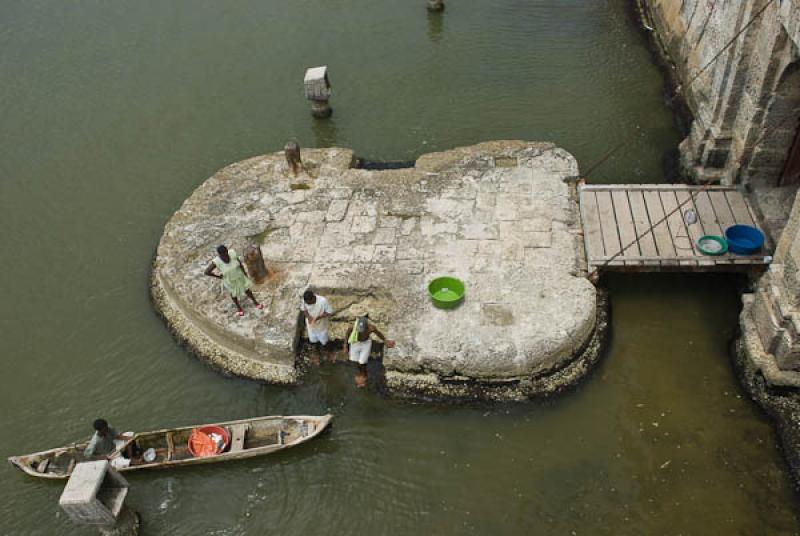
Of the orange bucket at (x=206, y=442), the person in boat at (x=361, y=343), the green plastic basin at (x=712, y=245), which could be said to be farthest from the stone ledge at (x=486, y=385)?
the green plastic basin at (x=712, y=245)

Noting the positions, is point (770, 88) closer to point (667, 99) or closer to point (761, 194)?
point (761, 194)

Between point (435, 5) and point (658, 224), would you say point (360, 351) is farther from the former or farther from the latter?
point (435, 5)

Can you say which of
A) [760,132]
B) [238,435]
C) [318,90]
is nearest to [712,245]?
[760,132]

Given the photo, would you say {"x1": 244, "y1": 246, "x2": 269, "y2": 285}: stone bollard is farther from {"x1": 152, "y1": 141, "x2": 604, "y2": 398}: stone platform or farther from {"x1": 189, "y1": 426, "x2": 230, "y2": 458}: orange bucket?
{"x1": 189, "y1": 426, "x2": 230, "y2": 458}: orange bucket

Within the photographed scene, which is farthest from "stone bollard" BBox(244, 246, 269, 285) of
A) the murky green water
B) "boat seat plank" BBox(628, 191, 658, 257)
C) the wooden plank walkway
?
"boat seat plank" BBox(628, 191, 658, 257)

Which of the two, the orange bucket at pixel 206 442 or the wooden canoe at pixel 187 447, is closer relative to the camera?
the wooden canoe at pixel 187 447

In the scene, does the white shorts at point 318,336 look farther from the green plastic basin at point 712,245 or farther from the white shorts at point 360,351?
the green plastic basin at point 712,245
